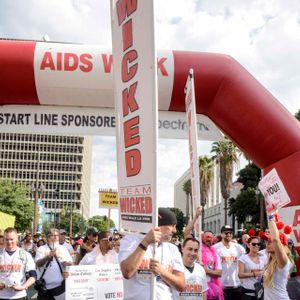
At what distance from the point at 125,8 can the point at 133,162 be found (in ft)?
3.70

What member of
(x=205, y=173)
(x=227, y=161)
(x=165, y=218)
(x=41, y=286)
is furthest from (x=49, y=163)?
(x=165, y=218)

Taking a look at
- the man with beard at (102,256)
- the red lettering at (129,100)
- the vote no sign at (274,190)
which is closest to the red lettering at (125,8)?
the red lettering at (129,100)

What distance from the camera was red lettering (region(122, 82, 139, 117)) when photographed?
3490 millimetres

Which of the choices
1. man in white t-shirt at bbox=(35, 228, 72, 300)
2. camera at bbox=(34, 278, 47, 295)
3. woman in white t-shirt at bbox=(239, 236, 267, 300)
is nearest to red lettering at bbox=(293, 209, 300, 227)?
woman in white t-shirt at bbox=(239, 236, 267, 300)

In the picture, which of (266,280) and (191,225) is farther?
(191,225)

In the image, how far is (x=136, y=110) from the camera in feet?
11.4

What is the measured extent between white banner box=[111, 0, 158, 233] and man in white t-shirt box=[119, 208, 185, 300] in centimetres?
18

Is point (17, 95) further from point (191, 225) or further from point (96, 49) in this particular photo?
point (191, 225)

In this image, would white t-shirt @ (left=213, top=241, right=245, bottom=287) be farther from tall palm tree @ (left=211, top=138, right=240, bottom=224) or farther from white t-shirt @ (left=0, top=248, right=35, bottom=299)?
tall palm tree @ (left=211, top=138, right=240, bottom=224)

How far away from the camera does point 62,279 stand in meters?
8.41

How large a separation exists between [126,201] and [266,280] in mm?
2246

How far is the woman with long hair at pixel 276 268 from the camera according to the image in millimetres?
4895

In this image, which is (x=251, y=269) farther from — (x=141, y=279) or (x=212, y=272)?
(x=141, y=279)

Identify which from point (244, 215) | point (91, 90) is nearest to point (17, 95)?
point (91, 90)
